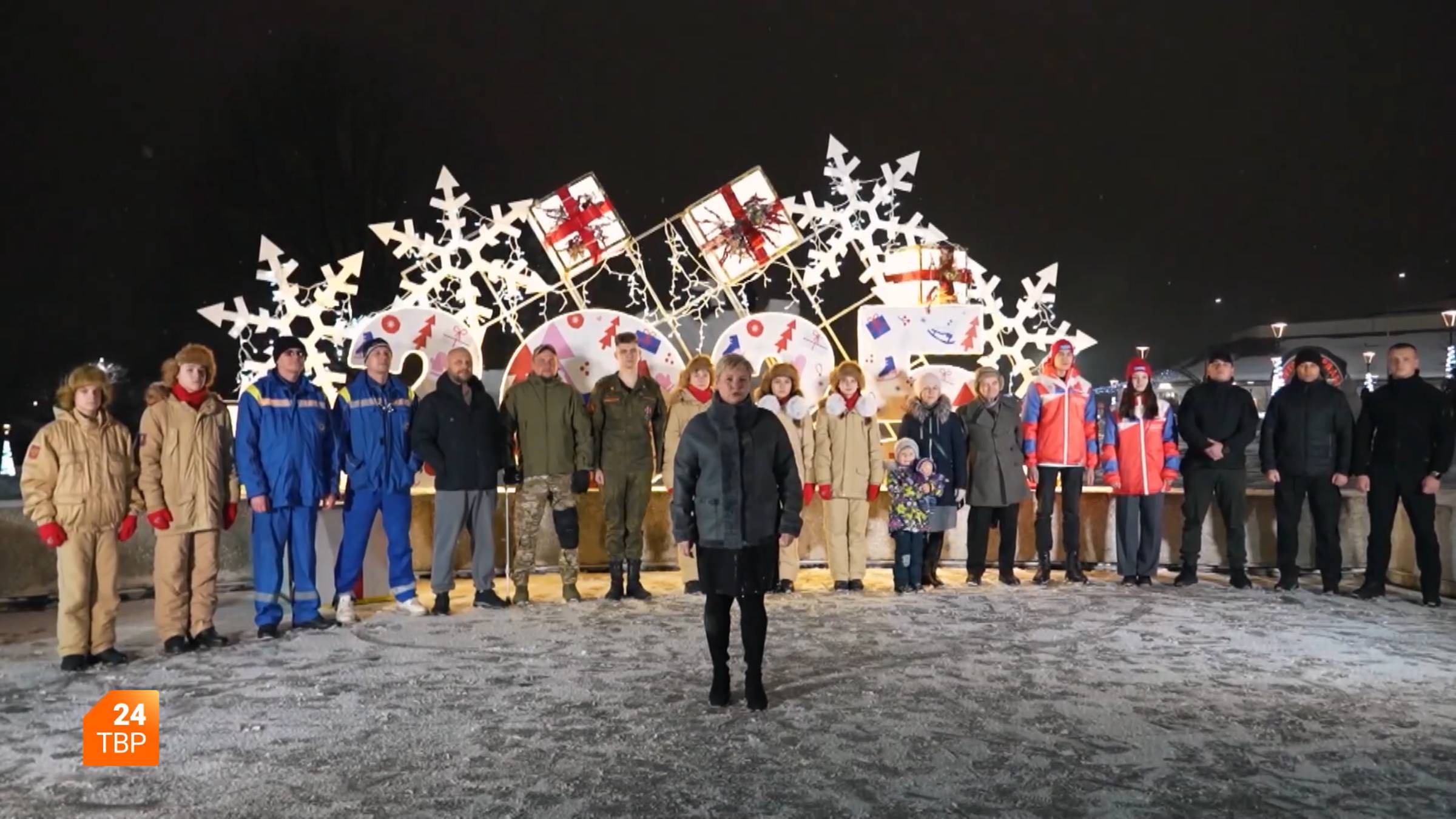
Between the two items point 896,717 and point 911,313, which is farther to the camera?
point 911,313

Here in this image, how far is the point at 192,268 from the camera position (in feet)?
78.3

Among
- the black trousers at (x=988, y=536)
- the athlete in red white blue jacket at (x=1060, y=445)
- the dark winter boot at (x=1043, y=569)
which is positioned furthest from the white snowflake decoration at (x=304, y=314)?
the dark winter boot at (x=1043, y=569)

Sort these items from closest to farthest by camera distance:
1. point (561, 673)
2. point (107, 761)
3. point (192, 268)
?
point (107, 761) < point (561, 673) < point (192, 268)

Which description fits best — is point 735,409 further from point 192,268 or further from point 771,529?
point 192,268

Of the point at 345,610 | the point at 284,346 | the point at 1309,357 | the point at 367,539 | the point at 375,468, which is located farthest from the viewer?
the point at 1309,357

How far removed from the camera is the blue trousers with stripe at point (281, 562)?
21.8 ft

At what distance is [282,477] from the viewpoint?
6.69 m

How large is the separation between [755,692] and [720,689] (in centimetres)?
17

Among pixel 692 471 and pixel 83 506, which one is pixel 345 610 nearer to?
pixel 83 506

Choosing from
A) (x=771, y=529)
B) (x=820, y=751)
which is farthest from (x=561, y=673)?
(x=820, y=751)

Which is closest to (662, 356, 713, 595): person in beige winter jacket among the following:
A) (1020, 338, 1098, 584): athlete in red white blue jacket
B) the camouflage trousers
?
the camouflage trousers

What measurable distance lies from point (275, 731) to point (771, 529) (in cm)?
234

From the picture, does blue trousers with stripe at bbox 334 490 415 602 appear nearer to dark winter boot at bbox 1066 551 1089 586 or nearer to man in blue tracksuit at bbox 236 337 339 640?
man in blue tracksuit at bbox 236 337 339 640

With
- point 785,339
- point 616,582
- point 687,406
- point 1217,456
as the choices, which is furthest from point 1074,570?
point 616,582
